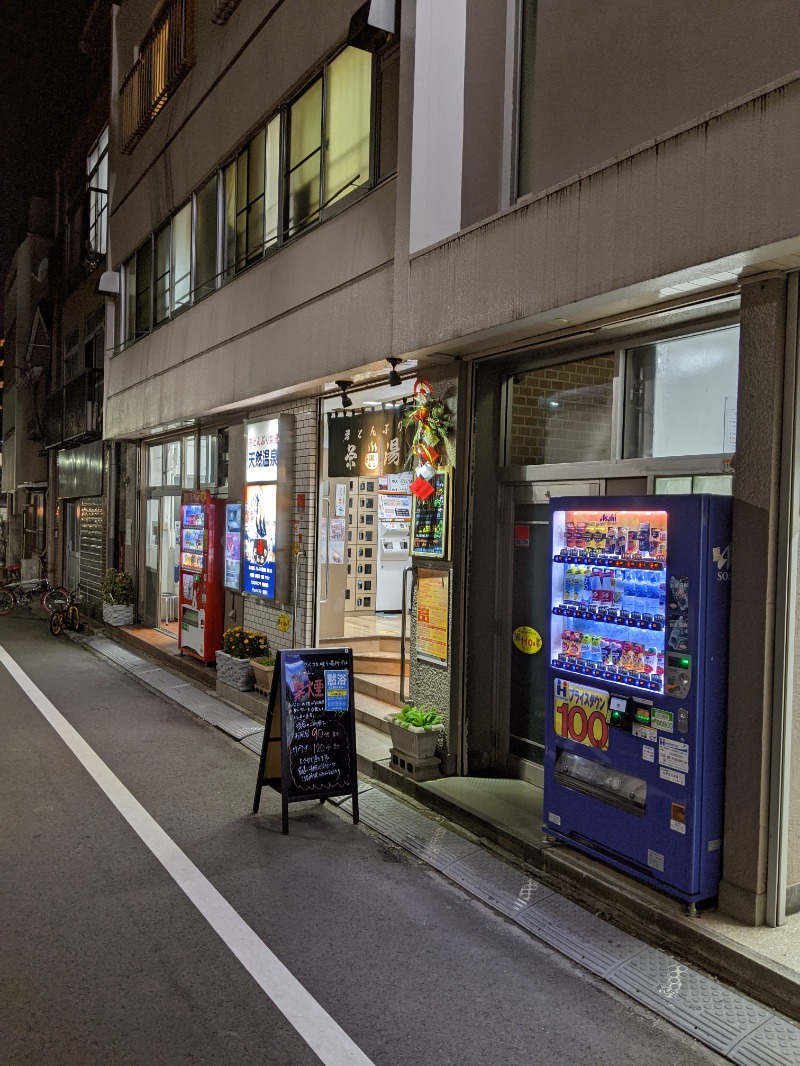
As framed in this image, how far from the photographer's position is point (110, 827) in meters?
6.70

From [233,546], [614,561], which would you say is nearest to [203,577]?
[233,546]

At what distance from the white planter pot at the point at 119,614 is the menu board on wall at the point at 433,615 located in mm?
11579

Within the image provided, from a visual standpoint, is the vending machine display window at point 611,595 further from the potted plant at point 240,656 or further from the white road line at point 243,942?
the potted plant at point 240,656

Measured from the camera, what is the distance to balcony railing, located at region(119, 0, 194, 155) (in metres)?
14.0

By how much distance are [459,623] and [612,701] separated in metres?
2.49

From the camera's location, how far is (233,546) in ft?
42.2

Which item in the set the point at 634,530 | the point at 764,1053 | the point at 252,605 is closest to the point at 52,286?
the point at 252,605

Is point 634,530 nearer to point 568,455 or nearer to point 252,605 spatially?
point 568,455

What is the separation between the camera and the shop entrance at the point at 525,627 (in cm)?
742

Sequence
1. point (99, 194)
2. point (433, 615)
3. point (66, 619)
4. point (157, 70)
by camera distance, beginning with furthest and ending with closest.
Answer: point (99, 194), point (66, 619), point (157, 70), point (433, 615)

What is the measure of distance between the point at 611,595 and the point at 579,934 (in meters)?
2.15

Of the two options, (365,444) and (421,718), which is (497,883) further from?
(365,444)

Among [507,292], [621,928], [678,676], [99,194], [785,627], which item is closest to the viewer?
[785,627]

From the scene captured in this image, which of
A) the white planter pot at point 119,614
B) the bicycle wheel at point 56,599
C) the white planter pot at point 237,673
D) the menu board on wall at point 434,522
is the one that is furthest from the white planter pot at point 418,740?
the bicycle wheel at point 56,599
